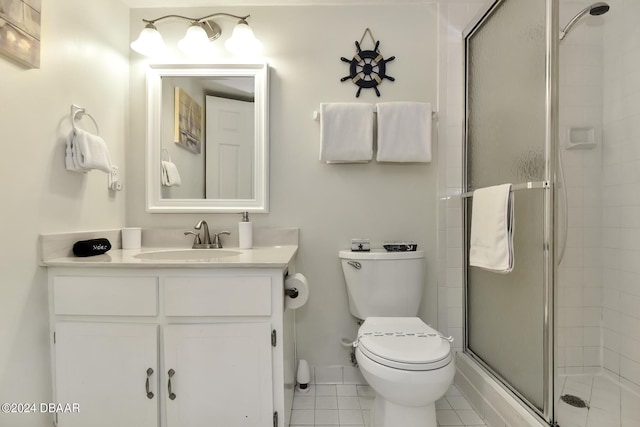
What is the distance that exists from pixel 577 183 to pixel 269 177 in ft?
5.22

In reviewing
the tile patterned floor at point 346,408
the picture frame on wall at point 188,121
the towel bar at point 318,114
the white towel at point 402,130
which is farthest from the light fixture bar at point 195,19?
the tile patterned floor at point 346,408

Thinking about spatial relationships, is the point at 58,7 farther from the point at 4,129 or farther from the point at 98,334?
the point at 98,334

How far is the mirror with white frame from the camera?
1661 mm

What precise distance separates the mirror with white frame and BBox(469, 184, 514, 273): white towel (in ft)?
3.42

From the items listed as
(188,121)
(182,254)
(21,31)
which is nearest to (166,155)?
(188,121)

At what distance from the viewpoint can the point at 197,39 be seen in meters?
1.58

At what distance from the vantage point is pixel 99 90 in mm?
1469

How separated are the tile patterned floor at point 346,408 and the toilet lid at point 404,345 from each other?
43 cm

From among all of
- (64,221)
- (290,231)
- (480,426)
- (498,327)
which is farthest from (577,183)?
(64,221)

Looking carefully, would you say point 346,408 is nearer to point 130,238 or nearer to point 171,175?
point 130,238

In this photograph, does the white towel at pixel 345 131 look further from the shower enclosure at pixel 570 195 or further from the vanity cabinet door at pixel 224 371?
the vanity cabinet door at pixel 224 371

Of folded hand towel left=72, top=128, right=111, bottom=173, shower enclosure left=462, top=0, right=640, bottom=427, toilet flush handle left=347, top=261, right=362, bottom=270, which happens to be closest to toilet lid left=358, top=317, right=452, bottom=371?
toilet flush handle left=347, top=261, right=362, bottom=270

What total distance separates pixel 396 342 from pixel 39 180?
147 cm

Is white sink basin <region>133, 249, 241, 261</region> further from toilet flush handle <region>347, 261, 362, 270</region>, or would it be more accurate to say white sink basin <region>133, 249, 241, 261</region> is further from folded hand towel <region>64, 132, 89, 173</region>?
toilet flush handle <region>347, 261, 362, 270</region>
